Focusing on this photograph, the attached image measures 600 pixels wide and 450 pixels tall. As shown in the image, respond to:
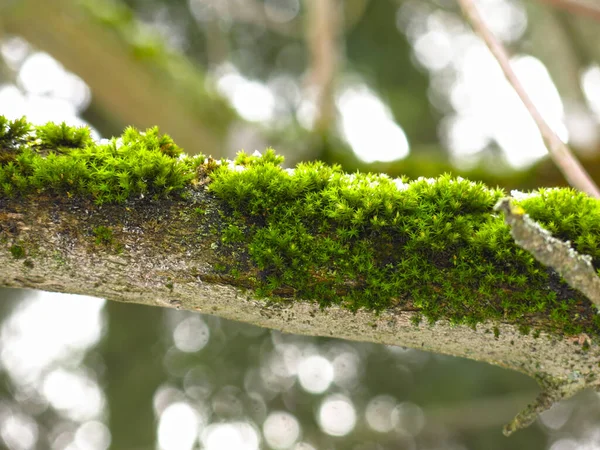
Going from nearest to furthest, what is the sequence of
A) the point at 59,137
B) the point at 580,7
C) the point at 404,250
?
the point at 404,250
the point at 59,137
the point at 580,7

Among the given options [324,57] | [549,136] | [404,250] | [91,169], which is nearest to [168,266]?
[91,169]

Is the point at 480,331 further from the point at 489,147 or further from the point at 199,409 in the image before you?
the point at 489,147

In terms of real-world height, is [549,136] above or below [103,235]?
above

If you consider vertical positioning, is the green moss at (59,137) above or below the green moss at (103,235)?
above

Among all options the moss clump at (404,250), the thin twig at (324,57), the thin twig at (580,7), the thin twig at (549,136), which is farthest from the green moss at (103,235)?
the thin twig at (324,57)

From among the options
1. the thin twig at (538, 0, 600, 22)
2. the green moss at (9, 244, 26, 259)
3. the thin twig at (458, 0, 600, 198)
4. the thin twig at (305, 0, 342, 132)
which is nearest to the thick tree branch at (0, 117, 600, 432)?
the green moss at (9, 244, 26, 259)

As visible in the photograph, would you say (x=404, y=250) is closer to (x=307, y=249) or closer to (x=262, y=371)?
(x=307, y=249)

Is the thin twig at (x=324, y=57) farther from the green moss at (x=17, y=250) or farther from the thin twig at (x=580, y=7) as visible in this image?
the green moss at (x=17, y=250)

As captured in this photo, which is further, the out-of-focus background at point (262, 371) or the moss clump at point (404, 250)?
the out-of-focus background at point (262, 371)
